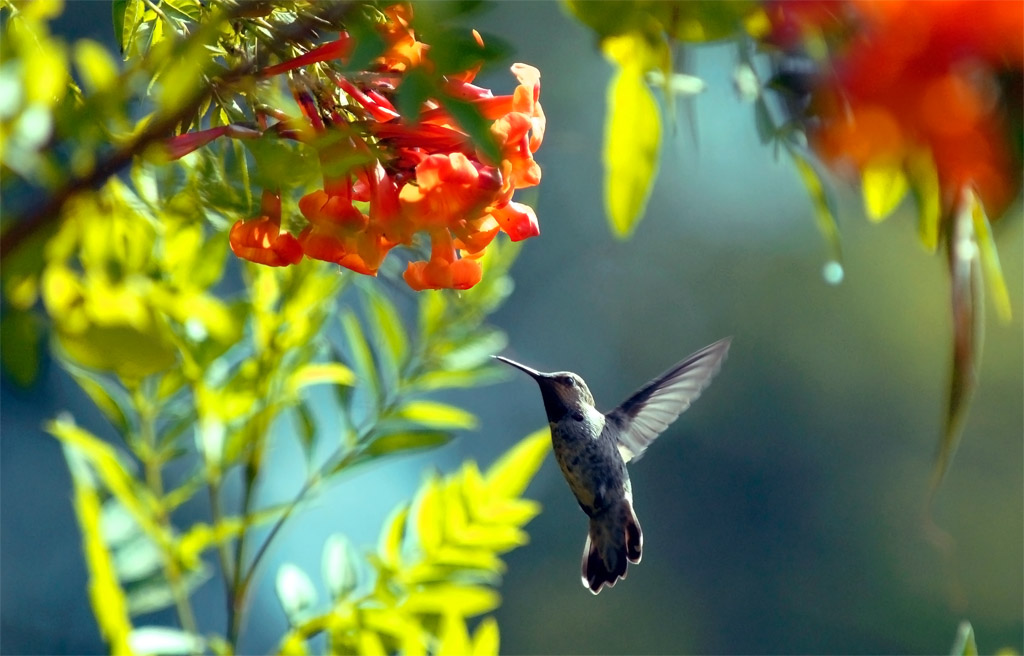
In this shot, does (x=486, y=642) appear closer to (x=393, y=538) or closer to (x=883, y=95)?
(x=393, y=538)

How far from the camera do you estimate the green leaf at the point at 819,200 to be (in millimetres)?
530

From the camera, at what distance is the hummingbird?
146 cm

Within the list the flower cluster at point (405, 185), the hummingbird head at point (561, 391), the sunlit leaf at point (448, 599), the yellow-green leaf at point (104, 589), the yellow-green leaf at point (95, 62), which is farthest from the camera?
the hummingbird head at point (561, 391)

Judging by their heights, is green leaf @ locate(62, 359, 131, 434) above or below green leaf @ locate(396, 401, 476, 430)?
above

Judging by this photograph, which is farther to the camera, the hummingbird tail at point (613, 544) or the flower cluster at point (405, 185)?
the hummingbird tail at point (613, 544)

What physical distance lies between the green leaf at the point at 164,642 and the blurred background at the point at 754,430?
15.5 feet

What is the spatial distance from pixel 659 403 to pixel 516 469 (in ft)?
0.94

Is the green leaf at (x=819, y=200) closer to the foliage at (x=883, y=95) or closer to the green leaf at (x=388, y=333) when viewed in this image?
the foliage at (x=883, y=95)

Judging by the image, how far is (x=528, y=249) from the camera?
6805mm

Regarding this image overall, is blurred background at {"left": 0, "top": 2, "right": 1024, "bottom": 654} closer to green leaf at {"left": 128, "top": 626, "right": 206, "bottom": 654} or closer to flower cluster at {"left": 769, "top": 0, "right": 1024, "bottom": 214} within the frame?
green leaf at {"left": 128, "top": 626, "right": 206, "bottom": 654}

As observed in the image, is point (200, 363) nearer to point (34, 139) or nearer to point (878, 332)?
point (34, 139)

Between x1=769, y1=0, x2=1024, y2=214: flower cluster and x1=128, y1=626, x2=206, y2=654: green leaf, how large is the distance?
36.5 inches

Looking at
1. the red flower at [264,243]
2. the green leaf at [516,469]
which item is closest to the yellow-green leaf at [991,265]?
the red flower at [264,243]

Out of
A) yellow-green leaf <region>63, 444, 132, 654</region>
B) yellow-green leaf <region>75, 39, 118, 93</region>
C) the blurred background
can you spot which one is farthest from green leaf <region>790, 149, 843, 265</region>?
the blurred background
